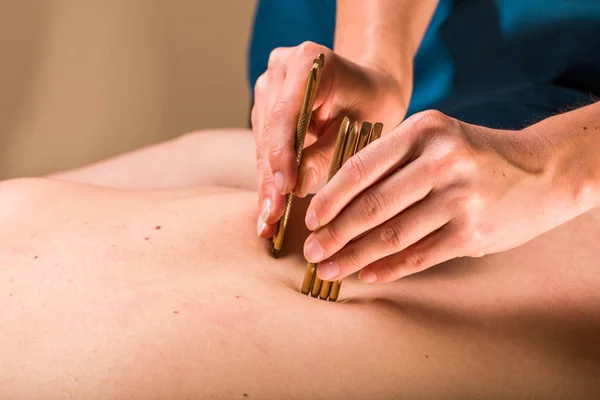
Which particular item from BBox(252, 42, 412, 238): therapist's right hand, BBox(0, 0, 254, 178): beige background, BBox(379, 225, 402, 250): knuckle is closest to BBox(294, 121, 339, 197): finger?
BBox(252, 42, 412, 238): therapist's right hand

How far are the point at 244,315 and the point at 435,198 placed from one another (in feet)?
0.59

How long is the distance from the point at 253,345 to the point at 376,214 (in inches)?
5.6

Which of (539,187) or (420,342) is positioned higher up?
(539,187)

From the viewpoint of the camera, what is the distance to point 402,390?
0.50m

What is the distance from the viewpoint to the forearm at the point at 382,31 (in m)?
0.87

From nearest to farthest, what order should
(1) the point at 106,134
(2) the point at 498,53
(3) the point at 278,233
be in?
(3) the point at 278,233, (2) the point at 498,53, (1) the point at 106,134

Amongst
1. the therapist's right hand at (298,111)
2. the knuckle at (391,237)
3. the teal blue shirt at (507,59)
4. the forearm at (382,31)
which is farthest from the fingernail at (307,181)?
the teal blue shirt at (507,59)

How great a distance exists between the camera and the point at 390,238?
0.55 metres

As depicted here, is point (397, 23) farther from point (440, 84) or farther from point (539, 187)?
point (539, 187)

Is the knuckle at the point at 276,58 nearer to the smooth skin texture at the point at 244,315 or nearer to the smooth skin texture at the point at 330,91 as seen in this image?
the smooth skin texture at the point at 330,91

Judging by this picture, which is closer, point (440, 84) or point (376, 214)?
point (376, 214)

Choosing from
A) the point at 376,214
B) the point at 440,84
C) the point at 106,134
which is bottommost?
the point at 106,134

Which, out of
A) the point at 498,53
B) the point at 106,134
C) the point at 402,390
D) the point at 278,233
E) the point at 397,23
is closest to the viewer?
the point at 402,390

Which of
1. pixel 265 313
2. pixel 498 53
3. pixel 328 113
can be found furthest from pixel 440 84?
pixel 265 313
